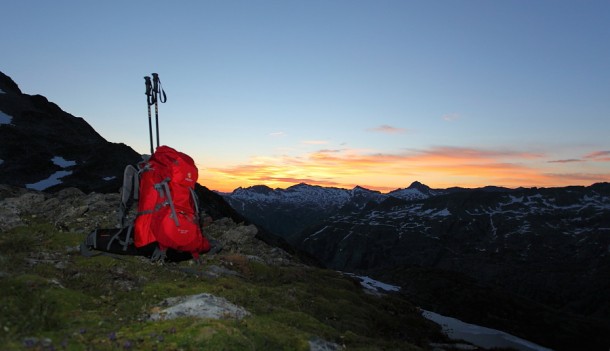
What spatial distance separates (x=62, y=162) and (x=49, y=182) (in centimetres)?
2109

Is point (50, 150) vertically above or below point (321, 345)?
above

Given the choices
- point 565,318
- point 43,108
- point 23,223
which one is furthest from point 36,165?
point 565,318

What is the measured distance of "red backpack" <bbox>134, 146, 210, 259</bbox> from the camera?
494 inches

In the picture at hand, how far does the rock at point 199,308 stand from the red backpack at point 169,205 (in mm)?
1884

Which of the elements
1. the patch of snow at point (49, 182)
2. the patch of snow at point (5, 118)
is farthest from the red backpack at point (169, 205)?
the patch of snow at point (5, 118)

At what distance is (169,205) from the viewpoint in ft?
41.3

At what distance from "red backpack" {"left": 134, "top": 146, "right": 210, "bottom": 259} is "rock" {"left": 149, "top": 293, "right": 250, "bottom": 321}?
1884 mm

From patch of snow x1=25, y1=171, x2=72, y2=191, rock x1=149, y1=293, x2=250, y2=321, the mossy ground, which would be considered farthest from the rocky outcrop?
rock x1=149, y1=293, x2=250, y2=321

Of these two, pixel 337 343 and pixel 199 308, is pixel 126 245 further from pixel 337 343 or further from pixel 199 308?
pixel 337 343

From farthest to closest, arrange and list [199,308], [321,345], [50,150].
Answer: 1. [50,150]
2. [199,308]
3. [321,345]

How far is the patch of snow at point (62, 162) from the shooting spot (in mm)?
121625

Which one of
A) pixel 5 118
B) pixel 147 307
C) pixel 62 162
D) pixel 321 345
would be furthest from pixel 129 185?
pixel 5 118

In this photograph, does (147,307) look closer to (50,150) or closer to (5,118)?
(50,150)

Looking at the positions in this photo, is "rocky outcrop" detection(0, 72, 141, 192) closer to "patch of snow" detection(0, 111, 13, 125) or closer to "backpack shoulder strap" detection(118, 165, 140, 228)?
"patch of snow" detection(0, 111, 13, 125)
